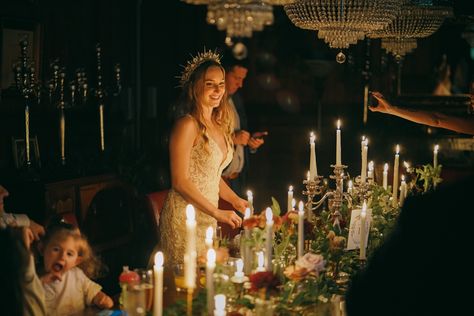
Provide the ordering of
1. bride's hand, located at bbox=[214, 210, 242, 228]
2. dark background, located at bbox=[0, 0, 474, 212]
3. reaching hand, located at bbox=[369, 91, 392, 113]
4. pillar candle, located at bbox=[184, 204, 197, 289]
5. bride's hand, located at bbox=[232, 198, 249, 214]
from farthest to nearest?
1. dark background, located at bbox=[0, 0, 474, 212]
2. reaching hand, located at bbox=[369, 91, 392, 113]
3. bride's hand, located at bbox=[232, 198, 249, 214]
4. bride's hand, located at bbox=[214, 210, 242, 228]
5. pillar candle, located at bbox=[184, 204, 197, 289]

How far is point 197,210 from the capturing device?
394cm

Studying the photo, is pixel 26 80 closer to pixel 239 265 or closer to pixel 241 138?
pixel 241 138

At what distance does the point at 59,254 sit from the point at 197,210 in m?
1.27

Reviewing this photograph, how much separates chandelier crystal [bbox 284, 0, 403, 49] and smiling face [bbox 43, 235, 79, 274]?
146cm

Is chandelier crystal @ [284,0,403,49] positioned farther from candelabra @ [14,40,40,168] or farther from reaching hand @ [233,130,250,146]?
candelabra @ [14,40,40,168]

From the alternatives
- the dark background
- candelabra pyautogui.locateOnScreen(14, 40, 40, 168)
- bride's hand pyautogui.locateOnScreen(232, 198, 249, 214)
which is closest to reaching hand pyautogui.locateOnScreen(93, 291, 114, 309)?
bride's hand pyautogui.locateOnScreen(232, 198, 249, 214)

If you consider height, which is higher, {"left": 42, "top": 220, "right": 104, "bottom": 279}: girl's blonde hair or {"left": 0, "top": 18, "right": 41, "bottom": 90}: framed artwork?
{"left": 0, "top": 18, "right": 41, "bottom": 90}: framed artwork

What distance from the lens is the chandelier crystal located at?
3.15 meters

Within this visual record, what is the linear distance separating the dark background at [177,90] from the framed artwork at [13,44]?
0.16 ft

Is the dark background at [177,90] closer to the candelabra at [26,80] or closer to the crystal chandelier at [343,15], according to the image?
the candelabra at [26,80]

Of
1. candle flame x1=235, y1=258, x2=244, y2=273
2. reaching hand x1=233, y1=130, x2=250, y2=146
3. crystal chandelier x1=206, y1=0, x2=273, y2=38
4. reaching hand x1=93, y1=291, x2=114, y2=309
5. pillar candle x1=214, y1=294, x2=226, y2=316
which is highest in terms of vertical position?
crystal chandelier x1=206, y1=0, x2=273, y2=38

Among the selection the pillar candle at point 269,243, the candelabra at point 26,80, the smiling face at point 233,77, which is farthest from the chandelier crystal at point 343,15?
the smiling face at point 233,77

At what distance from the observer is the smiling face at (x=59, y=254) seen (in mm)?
2758

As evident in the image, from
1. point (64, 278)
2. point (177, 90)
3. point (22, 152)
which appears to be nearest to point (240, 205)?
point (64, 278)
